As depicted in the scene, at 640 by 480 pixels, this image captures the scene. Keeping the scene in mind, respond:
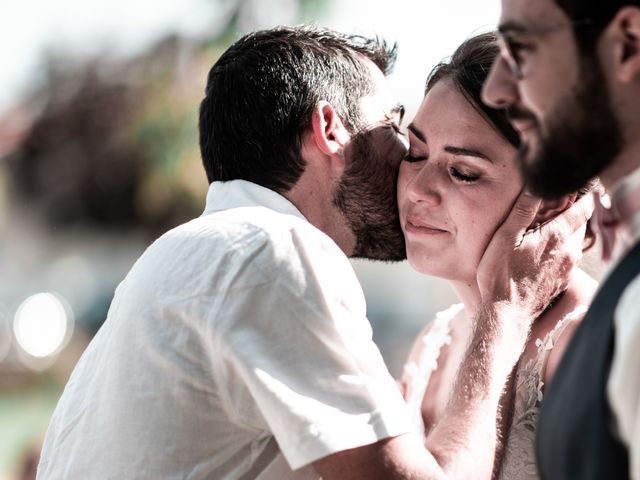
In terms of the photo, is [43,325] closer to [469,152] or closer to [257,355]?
[469,152]

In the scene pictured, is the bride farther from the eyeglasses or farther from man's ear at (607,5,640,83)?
man's ear at (607,5,640,83)

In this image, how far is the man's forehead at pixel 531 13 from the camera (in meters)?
1.96

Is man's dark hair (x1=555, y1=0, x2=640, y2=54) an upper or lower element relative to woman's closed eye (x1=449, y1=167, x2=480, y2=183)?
upper

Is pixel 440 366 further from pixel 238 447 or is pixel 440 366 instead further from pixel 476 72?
pixel 238 447

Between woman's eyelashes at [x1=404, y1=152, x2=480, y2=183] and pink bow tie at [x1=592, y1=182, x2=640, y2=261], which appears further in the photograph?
woman's eyelashes at [x1=404, y1=152, x2=480, y2=183]

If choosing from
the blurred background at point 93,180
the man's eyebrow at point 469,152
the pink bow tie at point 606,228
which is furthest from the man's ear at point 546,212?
the blurred background at point 93,180

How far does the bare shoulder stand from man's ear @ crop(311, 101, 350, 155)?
0.86m

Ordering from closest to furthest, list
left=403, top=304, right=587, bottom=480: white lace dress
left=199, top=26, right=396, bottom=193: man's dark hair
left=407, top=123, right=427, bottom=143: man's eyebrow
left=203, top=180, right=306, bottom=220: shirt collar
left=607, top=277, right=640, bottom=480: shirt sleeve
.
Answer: left=607, top=277, right=640, bottom=480: shirt sleeve, left=203, top=180, right=306, bottom=220: shirt collar, left=199, top=26, right=396, bottom=193: man's dark hair, left=403, top=304, right=587, bottom=480: white lace dress, left=407, top=123, right=427, bottom=143: man's eyebrow

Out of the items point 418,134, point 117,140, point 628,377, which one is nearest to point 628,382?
point 628,377

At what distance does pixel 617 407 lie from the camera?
5.19 feet

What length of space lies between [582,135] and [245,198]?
120cm

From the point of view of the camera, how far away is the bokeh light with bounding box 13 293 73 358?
2191 centimetres

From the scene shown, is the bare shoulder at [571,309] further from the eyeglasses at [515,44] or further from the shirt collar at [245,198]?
the eyeglasses at [515,44]

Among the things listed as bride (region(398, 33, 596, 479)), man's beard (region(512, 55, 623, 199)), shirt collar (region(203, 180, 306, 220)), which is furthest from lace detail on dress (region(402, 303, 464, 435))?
man's beard (region(512, 55, 623, 199))
